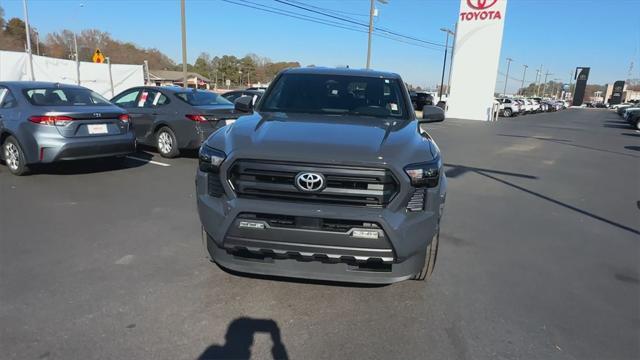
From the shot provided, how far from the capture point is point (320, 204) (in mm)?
2939

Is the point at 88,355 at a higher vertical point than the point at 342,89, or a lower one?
lower

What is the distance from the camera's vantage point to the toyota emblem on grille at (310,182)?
2918mm

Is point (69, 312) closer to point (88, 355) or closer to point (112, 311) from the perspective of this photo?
point (112, 311)

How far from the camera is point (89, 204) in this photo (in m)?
5.74

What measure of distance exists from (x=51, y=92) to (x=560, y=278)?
25.1 ft

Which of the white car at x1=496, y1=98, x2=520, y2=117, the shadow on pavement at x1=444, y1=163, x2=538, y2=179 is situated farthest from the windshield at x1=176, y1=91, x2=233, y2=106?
the white car at x1=496, y1=98, x2=520, y2=117

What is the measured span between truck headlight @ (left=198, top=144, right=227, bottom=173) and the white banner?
31015 mm

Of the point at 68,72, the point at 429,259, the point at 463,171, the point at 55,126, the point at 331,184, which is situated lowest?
the point at 463,171

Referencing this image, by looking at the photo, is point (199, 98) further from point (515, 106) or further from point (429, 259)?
point (515, 106)

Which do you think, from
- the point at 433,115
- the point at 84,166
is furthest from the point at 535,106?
the point at 84,166

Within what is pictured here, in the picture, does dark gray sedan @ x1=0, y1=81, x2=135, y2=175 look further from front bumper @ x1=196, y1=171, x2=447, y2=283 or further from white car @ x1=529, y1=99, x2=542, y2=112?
white car @ x1=529, y1=99, x2=542, y2=112

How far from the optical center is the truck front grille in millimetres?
2928

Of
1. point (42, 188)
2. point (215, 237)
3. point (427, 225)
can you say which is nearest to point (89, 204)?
point (42, 188)

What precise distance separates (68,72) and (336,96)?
2169cm
